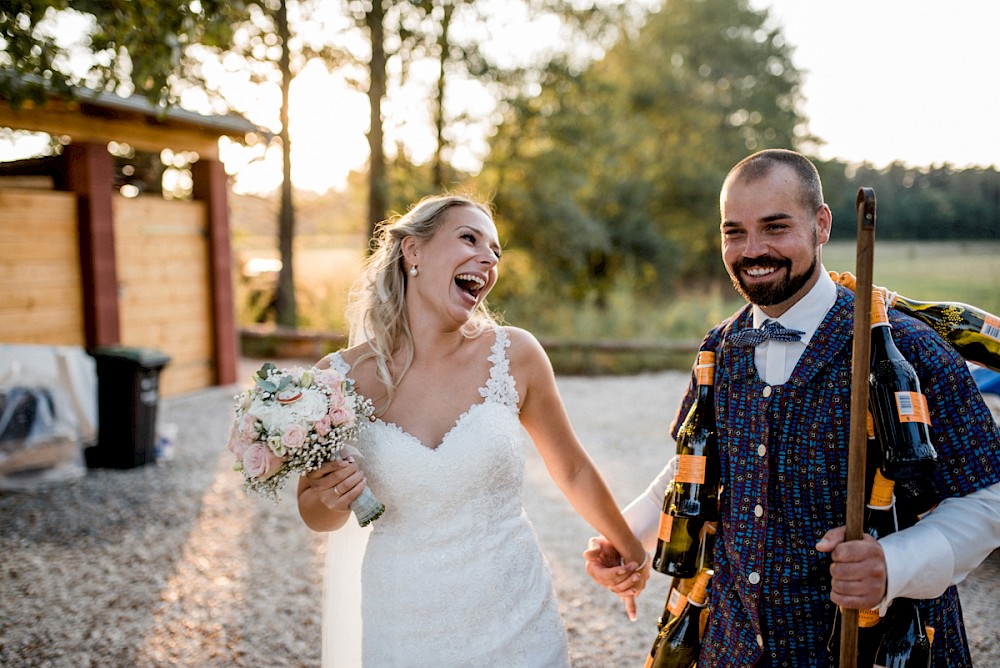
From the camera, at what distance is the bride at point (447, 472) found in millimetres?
2273

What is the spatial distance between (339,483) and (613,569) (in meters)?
1.04

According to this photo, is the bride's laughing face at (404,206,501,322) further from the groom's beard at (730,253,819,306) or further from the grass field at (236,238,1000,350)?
the grass field at (236,238,1000,350)

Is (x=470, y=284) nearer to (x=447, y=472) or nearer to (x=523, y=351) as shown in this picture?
(x=523, y=351)

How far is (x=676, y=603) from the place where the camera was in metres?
2.07

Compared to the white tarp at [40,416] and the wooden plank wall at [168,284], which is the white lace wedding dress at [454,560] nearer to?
the white tarp at [40,416]

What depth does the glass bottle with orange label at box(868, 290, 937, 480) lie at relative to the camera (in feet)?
5.09

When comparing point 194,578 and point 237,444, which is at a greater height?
point 237,444

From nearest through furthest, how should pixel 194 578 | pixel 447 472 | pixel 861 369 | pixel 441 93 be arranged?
pixel 861 369 < pixel 447 472 < pixel 194 578 < pixel 441 93

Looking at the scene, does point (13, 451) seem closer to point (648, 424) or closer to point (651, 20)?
point (648, 424)

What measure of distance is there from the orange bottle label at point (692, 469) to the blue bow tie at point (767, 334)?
337 millimetres

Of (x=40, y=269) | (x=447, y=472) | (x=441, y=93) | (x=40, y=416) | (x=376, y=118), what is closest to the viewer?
(x=447, y=472)

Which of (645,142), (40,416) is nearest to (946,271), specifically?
(40,416)

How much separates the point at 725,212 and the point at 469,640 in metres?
1.51

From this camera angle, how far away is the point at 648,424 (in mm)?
8992
